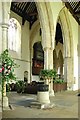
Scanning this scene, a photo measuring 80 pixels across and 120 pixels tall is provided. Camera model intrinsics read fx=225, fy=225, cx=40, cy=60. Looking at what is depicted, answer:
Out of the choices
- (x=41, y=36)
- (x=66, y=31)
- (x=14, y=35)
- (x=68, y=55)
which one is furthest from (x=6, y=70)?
(x=14, y=35)

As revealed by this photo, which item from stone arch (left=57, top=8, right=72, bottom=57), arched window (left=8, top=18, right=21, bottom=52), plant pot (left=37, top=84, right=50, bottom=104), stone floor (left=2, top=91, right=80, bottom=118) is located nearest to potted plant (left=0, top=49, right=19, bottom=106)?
stone floor (left=2, top=91, right=80, bottom=118)

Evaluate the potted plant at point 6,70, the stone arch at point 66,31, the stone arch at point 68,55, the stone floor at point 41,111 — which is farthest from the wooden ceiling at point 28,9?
the potted plant at point 6,70

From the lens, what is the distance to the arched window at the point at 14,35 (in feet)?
58.7

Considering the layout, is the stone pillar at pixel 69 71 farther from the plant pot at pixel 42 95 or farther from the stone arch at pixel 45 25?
the plant pot at pixel 42 95

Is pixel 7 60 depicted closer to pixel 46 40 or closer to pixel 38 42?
pixel 46 40

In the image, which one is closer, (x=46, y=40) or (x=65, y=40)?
(x=46, y=40)

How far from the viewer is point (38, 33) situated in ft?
71.8

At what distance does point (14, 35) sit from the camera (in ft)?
60.3

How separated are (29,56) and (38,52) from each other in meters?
1.92

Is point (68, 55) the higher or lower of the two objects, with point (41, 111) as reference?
higher

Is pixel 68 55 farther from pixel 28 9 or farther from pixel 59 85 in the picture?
pixel 28 9

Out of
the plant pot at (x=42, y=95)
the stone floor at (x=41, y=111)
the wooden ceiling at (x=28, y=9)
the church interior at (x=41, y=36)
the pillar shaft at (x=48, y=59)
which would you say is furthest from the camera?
the wooden ceiling at (x=28, y=9)

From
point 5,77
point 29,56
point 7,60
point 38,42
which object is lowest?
point 5,77

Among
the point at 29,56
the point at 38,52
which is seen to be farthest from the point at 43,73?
the point at 38,52
